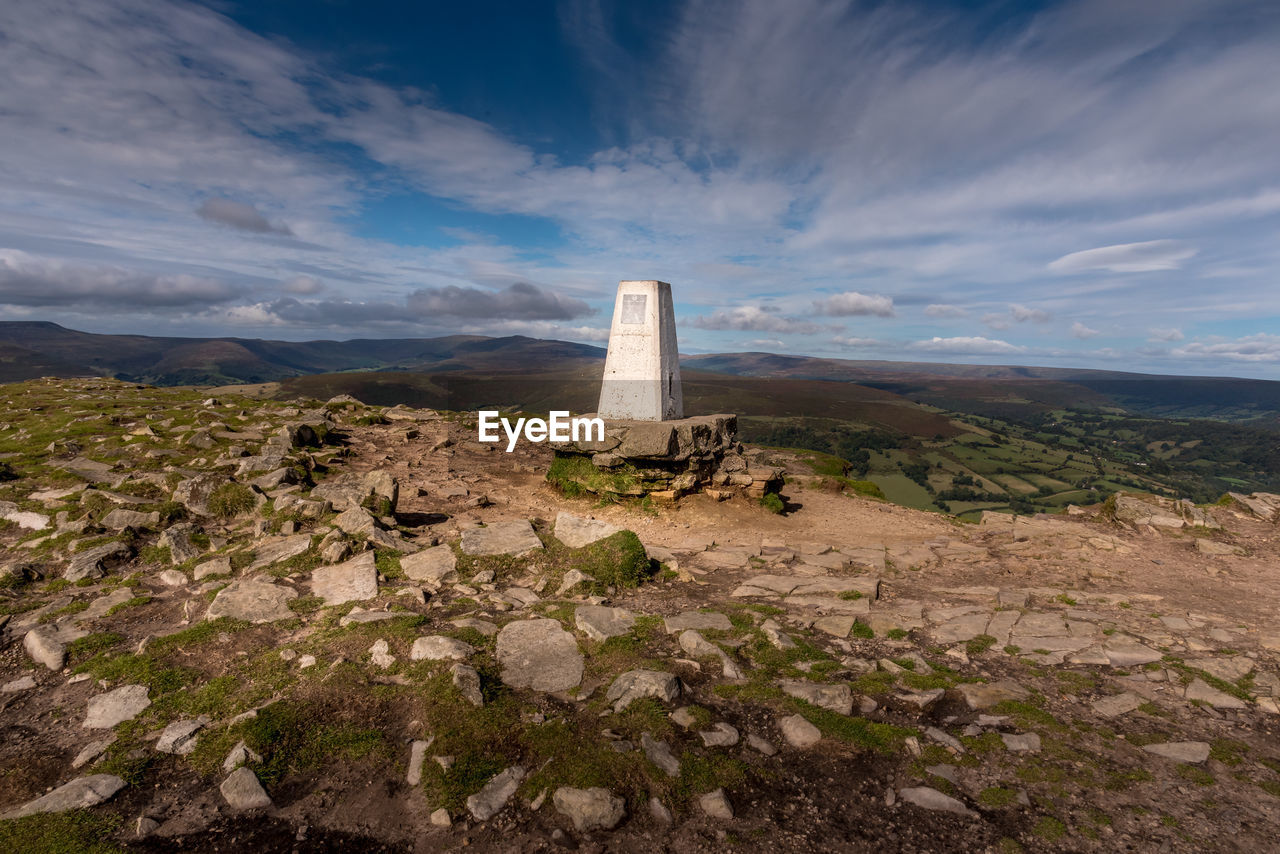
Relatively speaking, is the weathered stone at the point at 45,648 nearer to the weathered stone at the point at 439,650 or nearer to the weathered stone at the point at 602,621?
the weathered stone at the point at 439,650

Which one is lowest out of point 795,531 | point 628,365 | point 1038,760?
point 795,531

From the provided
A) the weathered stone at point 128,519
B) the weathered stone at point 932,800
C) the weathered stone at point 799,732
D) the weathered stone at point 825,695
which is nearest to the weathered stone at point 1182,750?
the weathered stone at point 932,800

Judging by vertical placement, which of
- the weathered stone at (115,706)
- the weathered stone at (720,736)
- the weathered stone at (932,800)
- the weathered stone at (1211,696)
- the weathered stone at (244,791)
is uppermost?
the weathered stone at (1211,696)

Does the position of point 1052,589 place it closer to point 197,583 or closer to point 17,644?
point 197,583

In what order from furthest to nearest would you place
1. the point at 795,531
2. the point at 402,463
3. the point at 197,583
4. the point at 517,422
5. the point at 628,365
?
the point at 517,422 → the point at 402,463 → the point at 628,365 → the point at 795,531 → the point at 197,583

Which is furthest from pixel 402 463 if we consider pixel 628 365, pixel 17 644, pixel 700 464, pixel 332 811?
pixel 332 811

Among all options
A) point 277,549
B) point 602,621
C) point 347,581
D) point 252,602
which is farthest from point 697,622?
point 277,549
